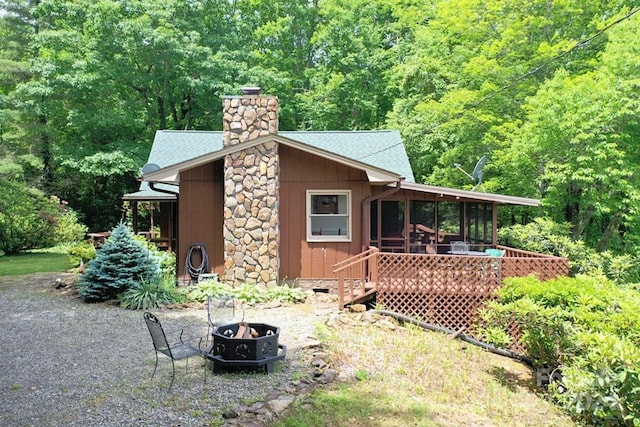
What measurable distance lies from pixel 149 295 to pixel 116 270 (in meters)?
0.94

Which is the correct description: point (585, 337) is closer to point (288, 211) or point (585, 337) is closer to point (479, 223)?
point (288, 211)

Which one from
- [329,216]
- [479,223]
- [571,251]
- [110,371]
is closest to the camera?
[110,371]

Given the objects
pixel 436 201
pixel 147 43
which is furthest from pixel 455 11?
pixel 147 43

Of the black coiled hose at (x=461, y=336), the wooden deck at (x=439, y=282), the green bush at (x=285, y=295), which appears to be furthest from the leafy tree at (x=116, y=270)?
the black coiled hose at (x=461, y=336)

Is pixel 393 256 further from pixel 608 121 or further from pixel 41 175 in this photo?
pixel 41 175

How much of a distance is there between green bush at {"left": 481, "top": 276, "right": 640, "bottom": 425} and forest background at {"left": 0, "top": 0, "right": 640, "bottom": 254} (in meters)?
8.08

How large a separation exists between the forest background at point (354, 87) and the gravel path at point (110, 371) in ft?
31.9

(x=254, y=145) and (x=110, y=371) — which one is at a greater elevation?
(x=254, y=145)

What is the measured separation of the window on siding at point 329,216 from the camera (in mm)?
10484

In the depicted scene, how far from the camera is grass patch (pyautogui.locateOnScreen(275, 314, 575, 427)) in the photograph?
4.60m

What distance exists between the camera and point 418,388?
5500 millimetres

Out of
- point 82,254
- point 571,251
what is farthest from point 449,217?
point 82,254

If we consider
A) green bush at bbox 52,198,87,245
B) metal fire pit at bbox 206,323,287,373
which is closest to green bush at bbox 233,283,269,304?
metal fire pit at bbox 206,323,287,373

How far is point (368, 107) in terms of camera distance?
76.9 ft
